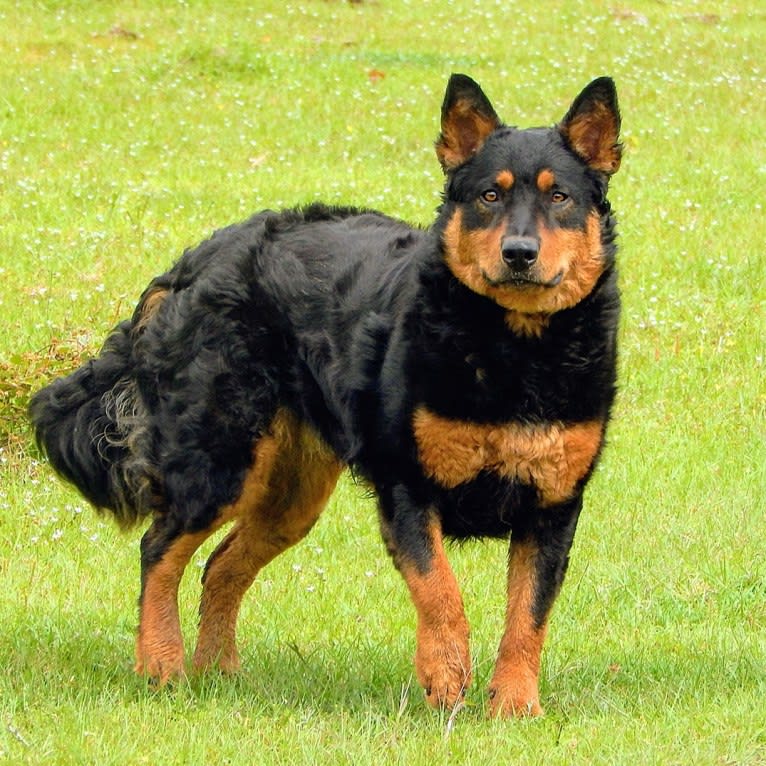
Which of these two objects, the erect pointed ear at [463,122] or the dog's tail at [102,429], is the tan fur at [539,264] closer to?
the erect pointed ear at [463,122]

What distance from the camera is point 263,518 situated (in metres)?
6.80

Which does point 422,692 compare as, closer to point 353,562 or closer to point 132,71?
point 353,562

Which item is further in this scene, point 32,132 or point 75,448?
point 32,132

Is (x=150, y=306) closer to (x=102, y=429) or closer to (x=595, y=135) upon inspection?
(x=102, y=429)

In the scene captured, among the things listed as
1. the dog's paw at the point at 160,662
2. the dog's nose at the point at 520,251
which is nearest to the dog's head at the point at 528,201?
the dog's nose at the point at 520,251

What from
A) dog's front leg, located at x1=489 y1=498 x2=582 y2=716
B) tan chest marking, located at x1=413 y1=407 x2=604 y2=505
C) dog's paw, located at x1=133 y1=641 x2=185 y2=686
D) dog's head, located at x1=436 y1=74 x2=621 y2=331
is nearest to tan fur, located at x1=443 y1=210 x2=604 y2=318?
dog's head, located at x1=436 y1=74 x2=621 y2=331

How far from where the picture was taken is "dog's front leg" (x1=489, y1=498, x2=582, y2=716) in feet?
18.1

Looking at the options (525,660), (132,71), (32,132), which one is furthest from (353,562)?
(132,71)

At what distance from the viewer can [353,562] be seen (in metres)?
7.59

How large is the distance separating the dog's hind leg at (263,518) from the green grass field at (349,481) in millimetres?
237

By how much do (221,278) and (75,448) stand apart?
3.61ft

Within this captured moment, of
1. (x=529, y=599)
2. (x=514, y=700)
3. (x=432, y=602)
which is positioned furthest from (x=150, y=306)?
(x=514, y=700)

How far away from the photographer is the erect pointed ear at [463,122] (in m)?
5.93

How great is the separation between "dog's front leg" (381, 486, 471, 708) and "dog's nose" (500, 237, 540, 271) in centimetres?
94
